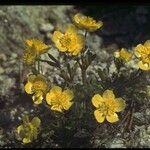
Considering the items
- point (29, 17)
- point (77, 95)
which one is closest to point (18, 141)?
point (77, 95)

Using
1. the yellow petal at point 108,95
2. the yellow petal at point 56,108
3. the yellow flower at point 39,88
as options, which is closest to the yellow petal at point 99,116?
the yellow petal at point 108,95

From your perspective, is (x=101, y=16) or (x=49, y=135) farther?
(x=101, y=16)

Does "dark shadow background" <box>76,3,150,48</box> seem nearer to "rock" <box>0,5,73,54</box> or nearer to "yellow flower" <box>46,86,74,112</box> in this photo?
"rock" <box>0,5,73,54</box>

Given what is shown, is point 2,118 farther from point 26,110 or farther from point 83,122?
point 83,122

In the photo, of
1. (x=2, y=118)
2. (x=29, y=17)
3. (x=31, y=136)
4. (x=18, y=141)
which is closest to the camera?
(x=31, y=136)

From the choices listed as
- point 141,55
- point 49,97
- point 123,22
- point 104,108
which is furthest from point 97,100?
point 123,22

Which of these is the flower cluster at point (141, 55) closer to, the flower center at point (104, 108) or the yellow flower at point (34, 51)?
the flower center at point (104, 108)

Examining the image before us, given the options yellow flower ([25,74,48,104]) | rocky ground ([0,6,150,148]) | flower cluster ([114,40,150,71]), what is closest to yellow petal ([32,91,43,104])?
yellow flower ([25,74,48,104])
